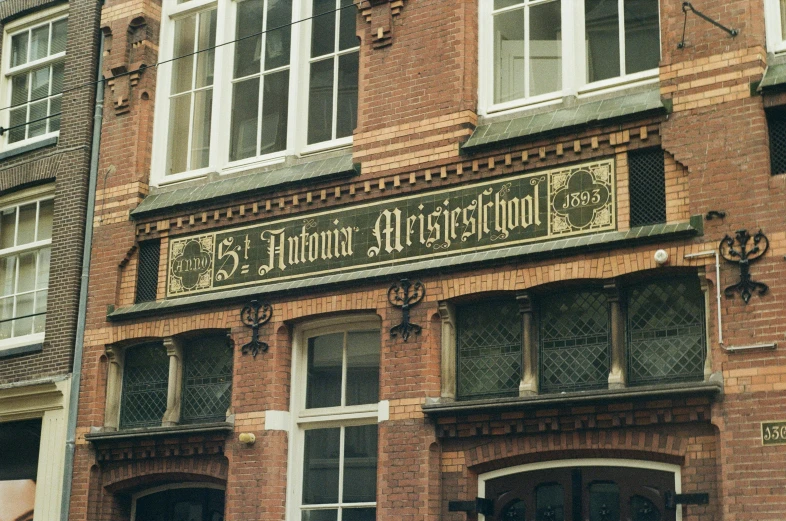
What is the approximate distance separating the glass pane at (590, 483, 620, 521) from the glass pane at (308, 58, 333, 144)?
5489mm

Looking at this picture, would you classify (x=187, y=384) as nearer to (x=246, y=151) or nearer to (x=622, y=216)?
(x=246, y=151)

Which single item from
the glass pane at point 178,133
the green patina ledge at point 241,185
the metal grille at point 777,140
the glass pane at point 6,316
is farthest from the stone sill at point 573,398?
the glass pane at point 6,316

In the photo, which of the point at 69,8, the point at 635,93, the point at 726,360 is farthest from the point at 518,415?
the point at 69,8

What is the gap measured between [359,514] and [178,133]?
5.88 meters

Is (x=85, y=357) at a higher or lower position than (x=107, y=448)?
higher

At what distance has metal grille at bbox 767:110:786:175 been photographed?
36.4 feet

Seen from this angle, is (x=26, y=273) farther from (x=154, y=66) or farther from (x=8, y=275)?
(x=154, y=66)

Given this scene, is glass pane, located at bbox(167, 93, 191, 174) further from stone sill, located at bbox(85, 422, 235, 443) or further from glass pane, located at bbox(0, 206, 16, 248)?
stone sill, located at bbox(85, 422, 235, 443)

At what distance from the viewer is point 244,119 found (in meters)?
15.5

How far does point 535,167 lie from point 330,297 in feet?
9.12

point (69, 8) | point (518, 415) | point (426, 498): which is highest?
point (69, 8)

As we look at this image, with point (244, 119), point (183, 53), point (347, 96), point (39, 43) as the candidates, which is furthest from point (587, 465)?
point (39, 43)

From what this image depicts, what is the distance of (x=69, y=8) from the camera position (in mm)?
17703

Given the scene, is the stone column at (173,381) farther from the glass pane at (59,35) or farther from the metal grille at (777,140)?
the metal grille at (777,140)
